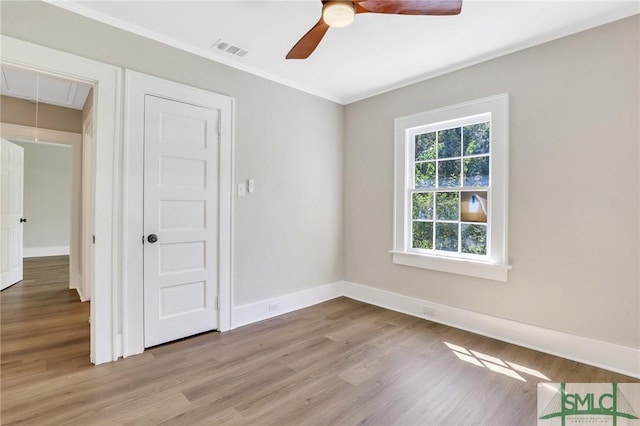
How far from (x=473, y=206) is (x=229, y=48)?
2.80m

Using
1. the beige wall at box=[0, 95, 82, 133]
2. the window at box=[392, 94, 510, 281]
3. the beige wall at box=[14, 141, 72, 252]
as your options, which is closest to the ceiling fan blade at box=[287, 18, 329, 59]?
the window at box=[392, 94, 510, 281]

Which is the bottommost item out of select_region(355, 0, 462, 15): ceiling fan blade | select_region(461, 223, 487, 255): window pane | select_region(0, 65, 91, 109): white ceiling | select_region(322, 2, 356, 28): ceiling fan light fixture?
select_region(461, 223, 487, 255): window pane

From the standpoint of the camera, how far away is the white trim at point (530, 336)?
222cm

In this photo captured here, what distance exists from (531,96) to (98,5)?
354 centimetres

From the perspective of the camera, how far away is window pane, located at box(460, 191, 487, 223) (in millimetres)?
2953

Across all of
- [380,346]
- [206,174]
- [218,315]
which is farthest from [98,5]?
[380,346]

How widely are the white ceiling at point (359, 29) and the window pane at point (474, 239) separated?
1.65 m

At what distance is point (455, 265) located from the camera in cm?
308

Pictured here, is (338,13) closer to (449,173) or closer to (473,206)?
(449,173)

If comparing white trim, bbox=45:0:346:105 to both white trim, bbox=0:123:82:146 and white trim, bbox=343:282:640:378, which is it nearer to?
white trim, bbox=0:123:82:146

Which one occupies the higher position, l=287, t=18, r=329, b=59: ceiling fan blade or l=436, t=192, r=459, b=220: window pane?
l=287, t=18, r=329, b=59: ceiling fan blade

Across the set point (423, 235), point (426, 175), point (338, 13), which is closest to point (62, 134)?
Result: point (338, 13)

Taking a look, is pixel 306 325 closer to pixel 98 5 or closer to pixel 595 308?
pixel 595 308

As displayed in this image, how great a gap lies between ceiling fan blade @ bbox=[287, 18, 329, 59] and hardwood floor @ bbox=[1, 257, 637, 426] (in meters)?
2.36
